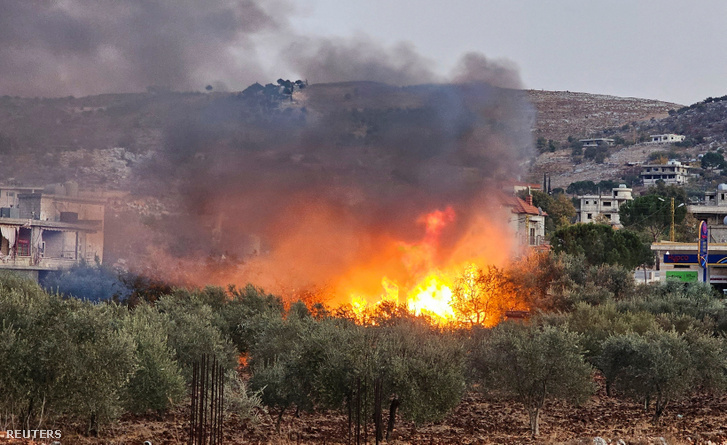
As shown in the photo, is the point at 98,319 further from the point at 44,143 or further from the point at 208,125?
the point at 44,143

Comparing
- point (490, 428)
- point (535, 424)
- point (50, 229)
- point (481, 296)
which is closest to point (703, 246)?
point (481, 296)

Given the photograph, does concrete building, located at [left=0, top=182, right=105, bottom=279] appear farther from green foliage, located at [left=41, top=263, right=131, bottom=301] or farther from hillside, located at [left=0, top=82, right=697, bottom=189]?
hillside, located at [left=0, top=82, right=697, bottom=189]

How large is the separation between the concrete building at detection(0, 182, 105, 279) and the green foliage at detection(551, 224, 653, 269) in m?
45.2

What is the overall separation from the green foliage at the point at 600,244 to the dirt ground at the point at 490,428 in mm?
47967

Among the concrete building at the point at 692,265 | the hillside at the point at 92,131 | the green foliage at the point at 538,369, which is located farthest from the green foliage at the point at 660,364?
the concrete building at the point at 692,265

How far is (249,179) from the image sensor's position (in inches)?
2832

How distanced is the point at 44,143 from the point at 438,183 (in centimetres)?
3926

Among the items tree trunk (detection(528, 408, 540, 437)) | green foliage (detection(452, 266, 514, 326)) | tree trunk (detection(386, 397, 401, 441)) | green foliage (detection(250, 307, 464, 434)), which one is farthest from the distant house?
tree trunk (detection(386, 397, 401, 441))

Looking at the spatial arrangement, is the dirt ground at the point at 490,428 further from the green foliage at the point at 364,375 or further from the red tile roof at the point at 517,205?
the red tile roof at the point at 517,205

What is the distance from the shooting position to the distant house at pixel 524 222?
8701 cm

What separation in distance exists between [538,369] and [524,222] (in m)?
63.4

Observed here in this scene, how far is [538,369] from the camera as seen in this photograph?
4578cm

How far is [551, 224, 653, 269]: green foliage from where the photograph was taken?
101812 mm

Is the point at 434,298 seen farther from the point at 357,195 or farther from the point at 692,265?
the point at 692,265
